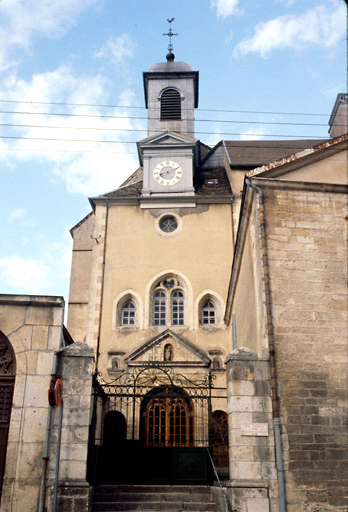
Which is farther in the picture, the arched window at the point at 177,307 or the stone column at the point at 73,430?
A: the arched window at the point at 177,307

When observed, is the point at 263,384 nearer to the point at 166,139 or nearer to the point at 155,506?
the point at 155,506

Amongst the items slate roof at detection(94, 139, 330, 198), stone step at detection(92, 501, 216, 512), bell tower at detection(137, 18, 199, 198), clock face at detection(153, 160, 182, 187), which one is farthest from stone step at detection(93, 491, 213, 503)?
clock face at detection(153, 160, 182, 187)

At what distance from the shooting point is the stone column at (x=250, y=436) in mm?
9289

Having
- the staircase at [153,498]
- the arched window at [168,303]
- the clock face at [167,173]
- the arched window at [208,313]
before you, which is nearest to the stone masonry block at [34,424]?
the staircase at [153,498]

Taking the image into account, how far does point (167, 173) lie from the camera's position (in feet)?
79.4

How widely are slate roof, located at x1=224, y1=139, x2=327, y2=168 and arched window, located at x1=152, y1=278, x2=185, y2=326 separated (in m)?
5.82

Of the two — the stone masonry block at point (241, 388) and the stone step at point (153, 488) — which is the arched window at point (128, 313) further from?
the stone masonry block at point (241, 388)

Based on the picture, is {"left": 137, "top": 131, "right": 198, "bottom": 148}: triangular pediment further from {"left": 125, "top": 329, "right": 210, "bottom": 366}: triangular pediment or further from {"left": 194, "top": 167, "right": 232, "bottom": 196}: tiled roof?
{"left": 125, "top": 329, "right": 210, "bottom": 366}: triangular pediment

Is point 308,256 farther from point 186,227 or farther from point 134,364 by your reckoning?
point 186,227

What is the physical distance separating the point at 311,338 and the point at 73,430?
4.64 metres

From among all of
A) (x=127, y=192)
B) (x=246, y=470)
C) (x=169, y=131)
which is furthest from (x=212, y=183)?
(x=246, y=470)

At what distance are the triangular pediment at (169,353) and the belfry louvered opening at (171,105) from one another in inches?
452

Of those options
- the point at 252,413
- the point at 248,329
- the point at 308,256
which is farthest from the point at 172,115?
the point at 252,413

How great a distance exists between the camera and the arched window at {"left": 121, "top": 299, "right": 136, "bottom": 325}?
21547 mm
